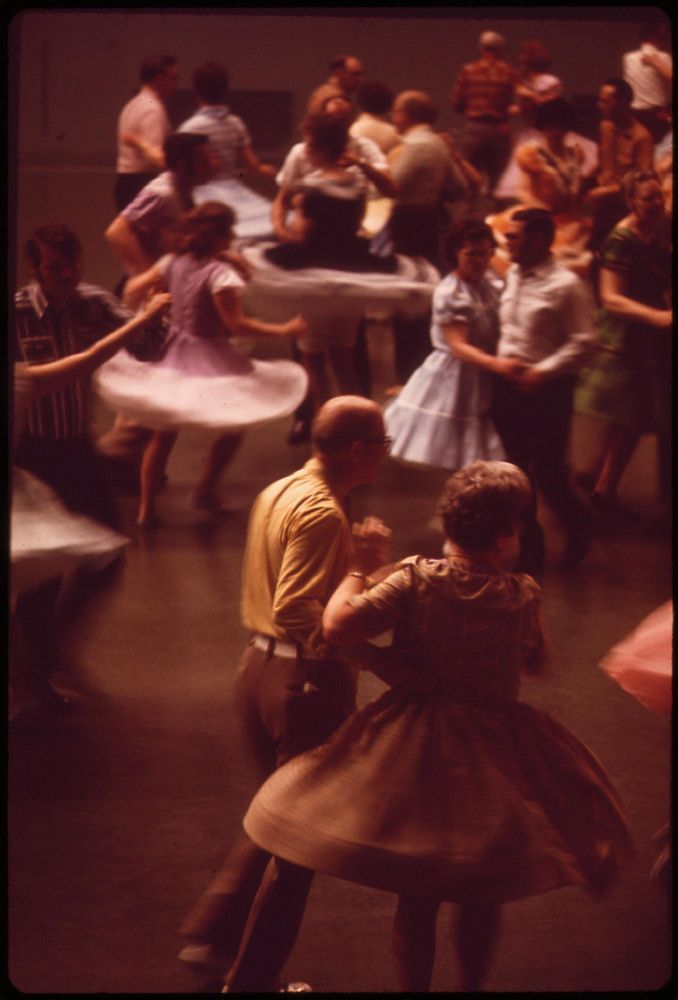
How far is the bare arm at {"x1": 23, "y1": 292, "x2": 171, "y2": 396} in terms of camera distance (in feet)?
14.0

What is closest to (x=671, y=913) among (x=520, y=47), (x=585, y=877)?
(x=585, y=877)

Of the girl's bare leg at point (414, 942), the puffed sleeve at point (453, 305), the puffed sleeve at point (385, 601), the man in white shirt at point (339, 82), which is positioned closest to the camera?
the puffed sleeve at point (385, 601)

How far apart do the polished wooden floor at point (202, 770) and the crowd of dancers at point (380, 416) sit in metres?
0.11

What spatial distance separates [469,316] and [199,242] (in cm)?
106

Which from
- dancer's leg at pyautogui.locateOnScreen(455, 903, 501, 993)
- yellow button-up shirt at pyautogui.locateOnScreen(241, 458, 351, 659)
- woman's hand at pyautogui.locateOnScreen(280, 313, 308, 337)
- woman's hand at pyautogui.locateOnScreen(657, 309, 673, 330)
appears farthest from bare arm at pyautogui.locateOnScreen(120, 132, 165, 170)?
dancer's leg at pyautogui.locateOnScreen(455, 903, 501, 993)

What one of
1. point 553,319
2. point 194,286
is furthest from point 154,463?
point 553,319

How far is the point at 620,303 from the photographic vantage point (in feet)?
16.3

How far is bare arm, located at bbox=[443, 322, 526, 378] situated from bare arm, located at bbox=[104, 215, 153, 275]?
1.15m

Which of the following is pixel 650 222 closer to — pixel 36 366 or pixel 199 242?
pixel 199 242

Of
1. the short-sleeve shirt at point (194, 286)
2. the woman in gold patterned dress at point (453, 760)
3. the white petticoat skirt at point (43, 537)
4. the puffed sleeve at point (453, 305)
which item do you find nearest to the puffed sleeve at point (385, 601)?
the woman in gold patterned dress at point (453, 760)

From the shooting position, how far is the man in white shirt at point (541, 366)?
16.4 ft

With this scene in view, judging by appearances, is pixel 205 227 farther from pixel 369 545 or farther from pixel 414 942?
pixel 414 942

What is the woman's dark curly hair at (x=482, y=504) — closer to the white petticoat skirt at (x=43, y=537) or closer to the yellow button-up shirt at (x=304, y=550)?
the yellow button-up shirt at (x=304, y=550)

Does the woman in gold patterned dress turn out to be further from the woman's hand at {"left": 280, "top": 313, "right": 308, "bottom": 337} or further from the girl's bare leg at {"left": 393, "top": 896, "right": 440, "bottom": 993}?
the woman's hand at {"left": 280, "top": 313, "right": 308, "bottom": 337}
